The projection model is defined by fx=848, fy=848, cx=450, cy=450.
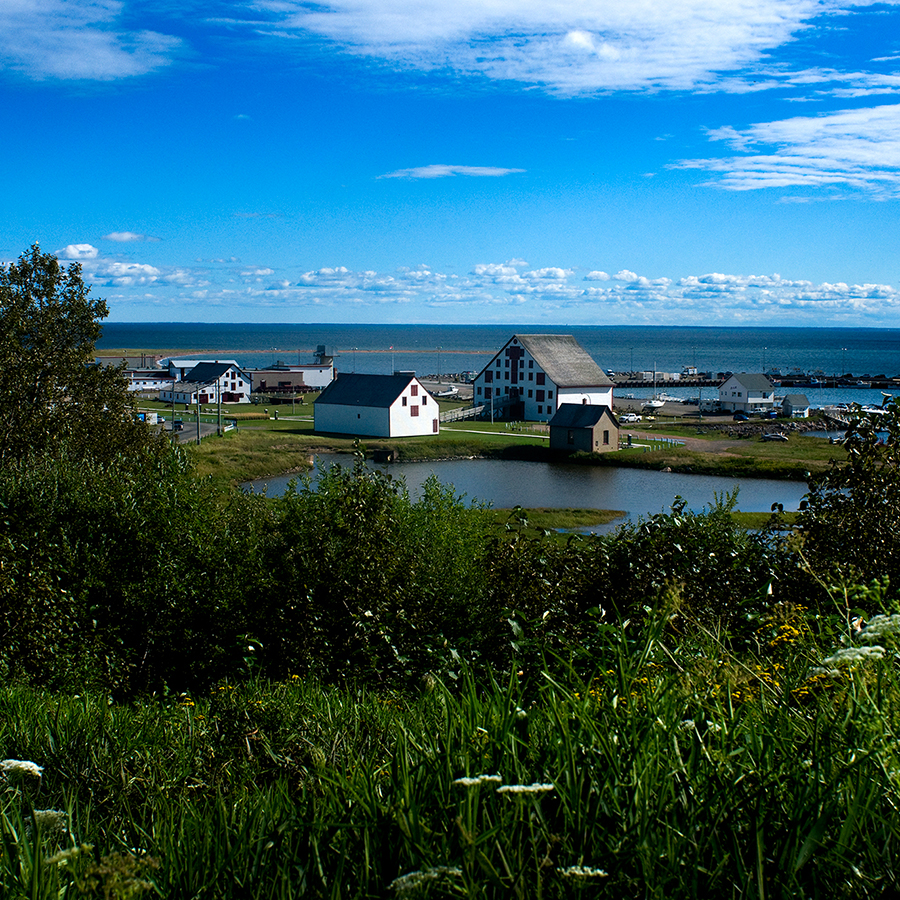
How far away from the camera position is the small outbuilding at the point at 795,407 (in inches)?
3260

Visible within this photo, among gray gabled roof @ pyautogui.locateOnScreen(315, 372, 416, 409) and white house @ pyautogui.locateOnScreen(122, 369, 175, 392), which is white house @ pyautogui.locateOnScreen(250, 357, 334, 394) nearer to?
white house @ pyautogui.locateOnScreen(122, 369, 175, 392)

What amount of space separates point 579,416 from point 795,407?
3671 cm

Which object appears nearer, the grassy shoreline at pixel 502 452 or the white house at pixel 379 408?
the grassy shoreline at pixel 502 452

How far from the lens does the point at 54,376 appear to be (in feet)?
65.6

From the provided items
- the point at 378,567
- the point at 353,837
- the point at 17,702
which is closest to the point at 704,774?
the point at 353,837

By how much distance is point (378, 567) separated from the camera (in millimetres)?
11141

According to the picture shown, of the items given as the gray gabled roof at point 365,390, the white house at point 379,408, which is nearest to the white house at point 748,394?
the white house at point 379,408

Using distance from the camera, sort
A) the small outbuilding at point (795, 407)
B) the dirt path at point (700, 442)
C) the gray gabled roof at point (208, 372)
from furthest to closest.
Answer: the gray gabled roof at point (208, 372), the small outbuilding at point (795, 407), the dirt path at point (700, 442)

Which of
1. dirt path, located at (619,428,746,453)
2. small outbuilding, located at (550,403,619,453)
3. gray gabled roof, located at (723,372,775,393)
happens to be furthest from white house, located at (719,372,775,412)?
small outbuilding, located at (550,403,619,453)

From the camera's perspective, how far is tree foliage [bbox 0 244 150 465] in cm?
1891

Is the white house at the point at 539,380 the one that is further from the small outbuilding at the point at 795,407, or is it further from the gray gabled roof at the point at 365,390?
the small outbuilding at the point at 795,407

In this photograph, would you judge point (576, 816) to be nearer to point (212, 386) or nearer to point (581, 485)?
A: point (581, 485)

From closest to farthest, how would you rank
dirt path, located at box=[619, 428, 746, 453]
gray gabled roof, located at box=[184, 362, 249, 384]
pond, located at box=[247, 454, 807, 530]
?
pond, located at box=[247, 454, 807, 530] → dirt path, located at box=[619, 428, 746, 453] → gray gabled roof, located at box=[184, 362, 249, 384]

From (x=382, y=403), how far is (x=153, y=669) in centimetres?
5241
